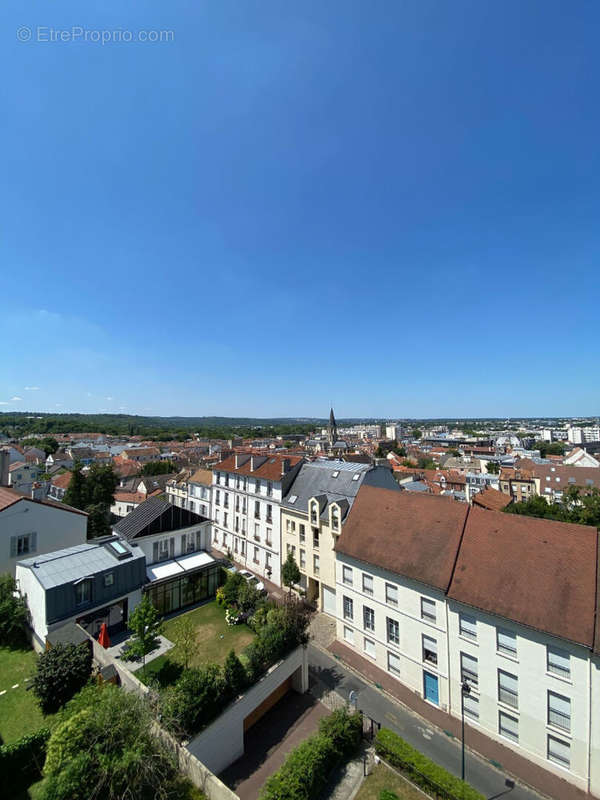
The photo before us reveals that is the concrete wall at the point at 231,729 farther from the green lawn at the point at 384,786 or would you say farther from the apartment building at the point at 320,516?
the apartment building at the point at 320,516

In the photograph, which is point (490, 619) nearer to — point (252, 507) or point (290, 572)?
point (290, 572)

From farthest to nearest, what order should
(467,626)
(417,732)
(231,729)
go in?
(467,626)
(417,732)
(231,729)

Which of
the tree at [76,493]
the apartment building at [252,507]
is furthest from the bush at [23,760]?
the tree at [76,493]

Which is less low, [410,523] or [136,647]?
[410,523]

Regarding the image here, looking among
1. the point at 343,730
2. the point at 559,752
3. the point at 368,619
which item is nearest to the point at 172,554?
the point at 368,619

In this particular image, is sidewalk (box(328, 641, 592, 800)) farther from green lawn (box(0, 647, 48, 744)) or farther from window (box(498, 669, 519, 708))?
green lawn (box(0, 647, 48, 744))

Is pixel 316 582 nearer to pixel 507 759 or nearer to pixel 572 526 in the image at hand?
pixel 507 759

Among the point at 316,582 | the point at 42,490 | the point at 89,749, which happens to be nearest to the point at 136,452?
the point at 42,490
